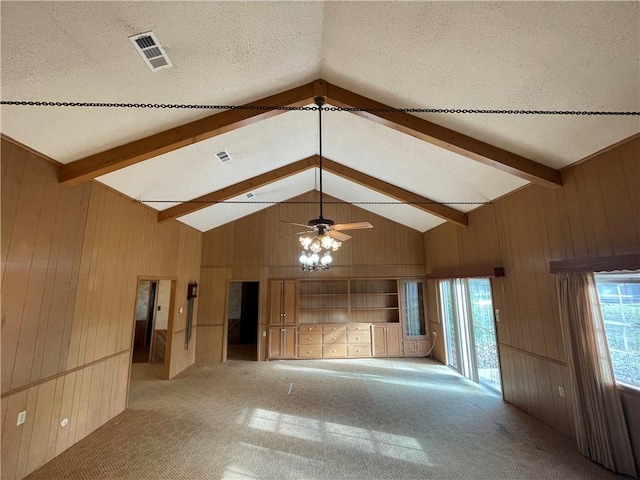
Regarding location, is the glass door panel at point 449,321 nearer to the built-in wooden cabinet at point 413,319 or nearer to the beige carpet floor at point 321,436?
the built-in wooden cabinet at point 413,319

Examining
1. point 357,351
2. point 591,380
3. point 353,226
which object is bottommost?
point 357,351

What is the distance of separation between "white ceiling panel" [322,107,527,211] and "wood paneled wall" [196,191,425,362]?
7.80 ft

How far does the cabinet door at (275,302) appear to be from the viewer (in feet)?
24.5

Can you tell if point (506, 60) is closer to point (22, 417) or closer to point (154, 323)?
point (22, 417)

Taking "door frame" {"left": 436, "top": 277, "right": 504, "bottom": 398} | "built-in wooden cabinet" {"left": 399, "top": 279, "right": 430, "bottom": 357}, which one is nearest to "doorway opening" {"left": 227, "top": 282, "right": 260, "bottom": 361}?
"built-in wooden cabinet" {"left": 399, "top": 279, "right": 430, "bottom": 357}

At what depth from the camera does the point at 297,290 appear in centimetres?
758

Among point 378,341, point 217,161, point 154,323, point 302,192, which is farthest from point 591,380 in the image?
point 154,323

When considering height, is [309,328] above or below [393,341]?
above

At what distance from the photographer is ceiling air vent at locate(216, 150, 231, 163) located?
4555 millimetres

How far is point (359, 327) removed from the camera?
7.57 m

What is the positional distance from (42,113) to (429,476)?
5219 mm

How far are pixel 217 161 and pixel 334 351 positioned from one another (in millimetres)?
5606

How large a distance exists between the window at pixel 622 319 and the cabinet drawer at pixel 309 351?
573cm

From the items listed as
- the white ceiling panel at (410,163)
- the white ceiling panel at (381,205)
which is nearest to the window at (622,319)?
the white ceiling panel at (410,163)
